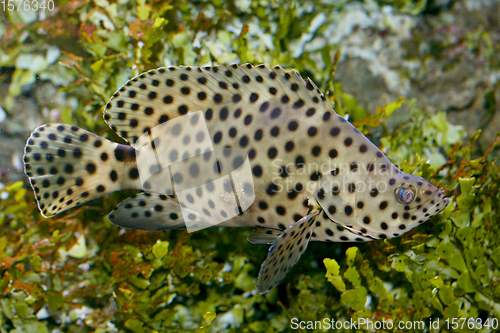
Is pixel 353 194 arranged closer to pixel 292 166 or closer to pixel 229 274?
pixel 292 166

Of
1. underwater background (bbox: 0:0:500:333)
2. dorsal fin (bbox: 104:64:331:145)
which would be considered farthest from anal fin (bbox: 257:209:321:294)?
dorsal fin (bbox: 104:64:331:145)

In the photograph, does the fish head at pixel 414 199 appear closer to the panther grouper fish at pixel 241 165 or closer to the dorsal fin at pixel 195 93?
the panther grouper fish at pixel 241 165

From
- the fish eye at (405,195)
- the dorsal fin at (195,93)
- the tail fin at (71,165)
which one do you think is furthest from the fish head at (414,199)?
the tail fin at (71,165)

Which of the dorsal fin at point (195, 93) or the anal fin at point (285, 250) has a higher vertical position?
the dorsal fin at point (195, 93)

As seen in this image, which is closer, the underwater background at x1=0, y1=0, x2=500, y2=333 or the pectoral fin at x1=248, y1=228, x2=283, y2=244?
the pectoral fin at x1=248, y1=228, x2=283, y2=244

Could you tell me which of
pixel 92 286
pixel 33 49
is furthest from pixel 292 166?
pixel 33 49

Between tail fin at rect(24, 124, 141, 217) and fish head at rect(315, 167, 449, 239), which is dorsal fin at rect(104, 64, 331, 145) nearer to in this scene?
tail fin at rect(24, 124, 141, 217)

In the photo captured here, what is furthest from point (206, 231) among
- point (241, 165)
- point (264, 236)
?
point (241, 165)
